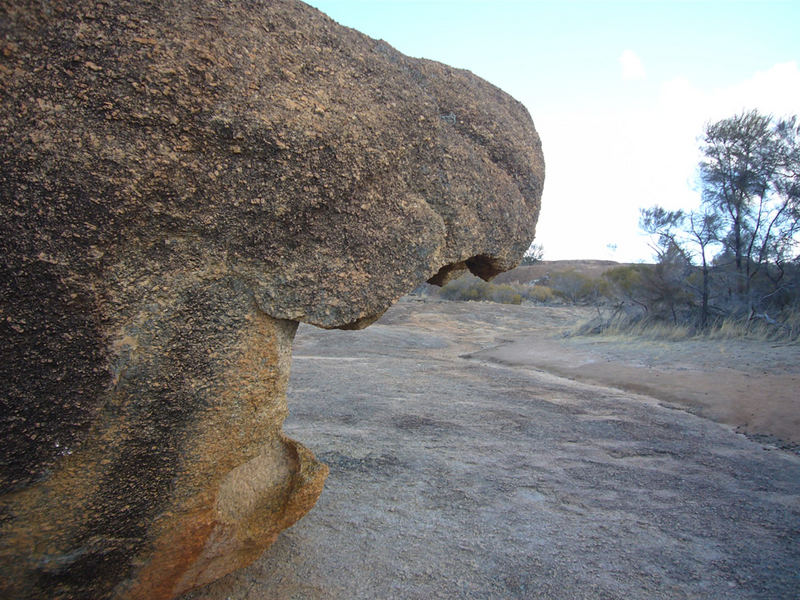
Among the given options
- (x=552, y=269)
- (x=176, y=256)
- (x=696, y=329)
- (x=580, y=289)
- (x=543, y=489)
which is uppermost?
(x=552, y=269)

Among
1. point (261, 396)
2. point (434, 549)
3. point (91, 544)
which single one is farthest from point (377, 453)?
point (91, 544)

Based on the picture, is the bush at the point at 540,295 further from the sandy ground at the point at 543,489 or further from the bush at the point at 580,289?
the sandy ground at the point at 543,489

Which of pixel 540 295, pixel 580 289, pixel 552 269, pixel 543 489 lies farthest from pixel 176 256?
pixel 552 269

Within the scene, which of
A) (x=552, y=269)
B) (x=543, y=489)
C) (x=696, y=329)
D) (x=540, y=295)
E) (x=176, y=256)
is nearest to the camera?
(x=176, y=256)

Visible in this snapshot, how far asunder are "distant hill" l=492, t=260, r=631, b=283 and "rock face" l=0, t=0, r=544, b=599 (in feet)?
106

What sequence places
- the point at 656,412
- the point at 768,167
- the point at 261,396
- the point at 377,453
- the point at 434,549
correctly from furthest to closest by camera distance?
the point at 768,167, the point at 656,412, the point at 377,453, the point at 434,549, the point at 261,396

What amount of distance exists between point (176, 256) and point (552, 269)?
4081 centimetres

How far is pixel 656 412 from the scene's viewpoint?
5.64 metres

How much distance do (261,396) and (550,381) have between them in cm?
632

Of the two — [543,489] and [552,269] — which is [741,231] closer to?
[543,489]

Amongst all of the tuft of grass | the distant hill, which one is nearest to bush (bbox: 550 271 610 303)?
the distant hill

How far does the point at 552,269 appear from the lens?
133 ft

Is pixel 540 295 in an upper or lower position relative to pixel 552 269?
lower

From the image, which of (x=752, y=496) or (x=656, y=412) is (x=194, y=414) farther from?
(x=656, y=412)
